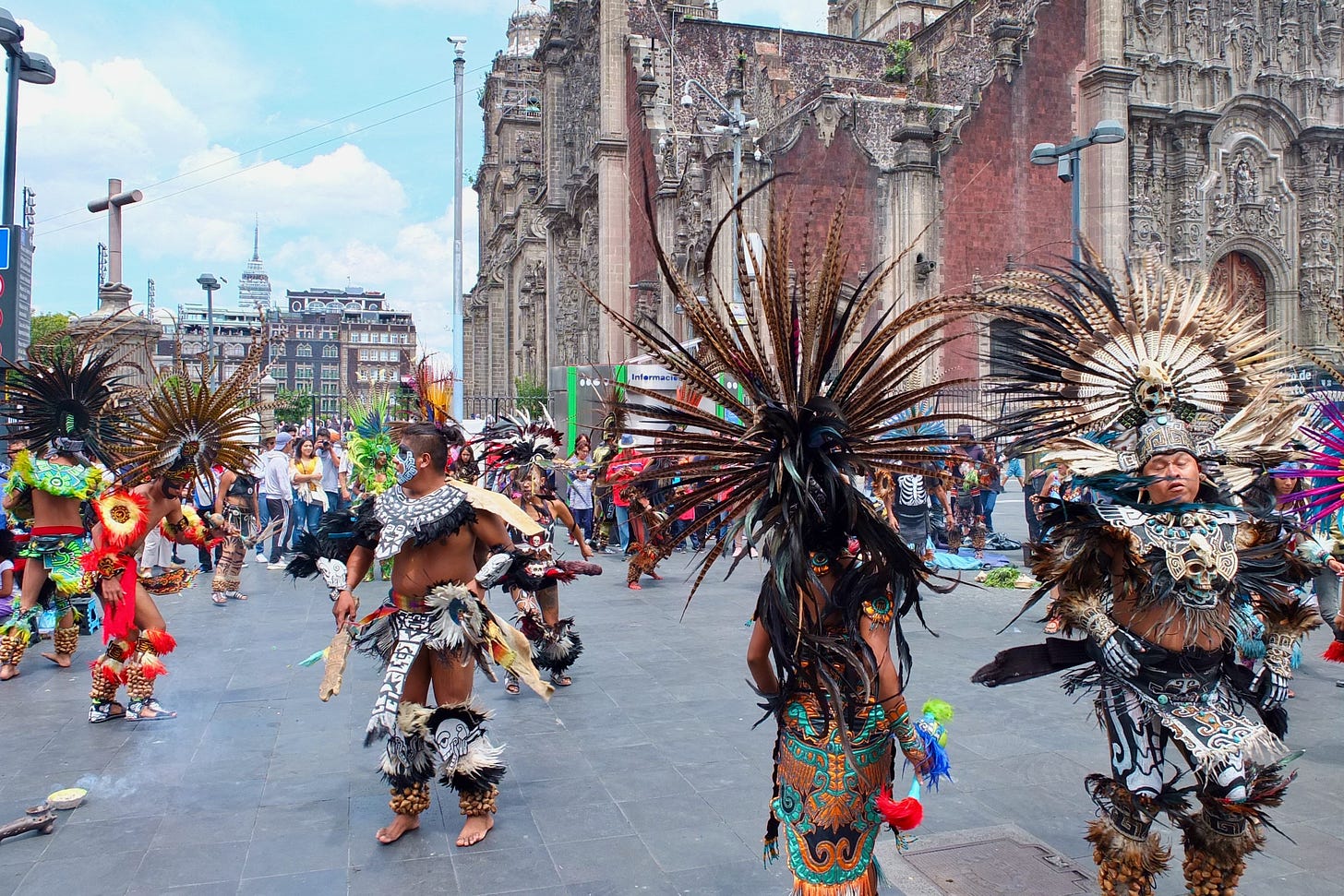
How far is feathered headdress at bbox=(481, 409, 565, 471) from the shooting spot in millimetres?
9172

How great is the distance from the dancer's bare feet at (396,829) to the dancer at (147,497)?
2942 mm

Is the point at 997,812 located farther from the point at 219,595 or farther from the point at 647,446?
the point at 219,595

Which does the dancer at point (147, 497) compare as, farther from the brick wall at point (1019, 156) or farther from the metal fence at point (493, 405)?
the brick wall at point (1019, 156)

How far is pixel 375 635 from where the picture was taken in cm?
501

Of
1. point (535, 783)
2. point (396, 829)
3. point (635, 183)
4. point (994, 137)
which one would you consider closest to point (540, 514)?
point (535, 783)

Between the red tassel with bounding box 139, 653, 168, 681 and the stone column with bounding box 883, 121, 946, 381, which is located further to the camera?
the stone column with bounding box 883, 121, 946, 381

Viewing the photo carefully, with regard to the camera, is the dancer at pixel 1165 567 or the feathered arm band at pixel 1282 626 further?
the feathered arm band at pixel 1282 626

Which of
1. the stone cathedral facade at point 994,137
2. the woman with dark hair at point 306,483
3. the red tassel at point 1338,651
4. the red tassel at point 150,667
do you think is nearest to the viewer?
the red tassel at point 1338,651

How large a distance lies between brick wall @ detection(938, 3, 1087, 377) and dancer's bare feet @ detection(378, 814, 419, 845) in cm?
2227

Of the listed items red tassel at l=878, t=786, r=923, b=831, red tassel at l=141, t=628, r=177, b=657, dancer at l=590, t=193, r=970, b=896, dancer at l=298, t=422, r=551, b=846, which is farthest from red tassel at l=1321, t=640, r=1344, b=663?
red tassel at l=141, t=628, r=177, b=657

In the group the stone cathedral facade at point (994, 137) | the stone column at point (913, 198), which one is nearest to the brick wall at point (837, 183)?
the stone cathedral facade at point (994, 137)

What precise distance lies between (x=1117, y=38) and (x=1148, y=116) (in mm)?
2525

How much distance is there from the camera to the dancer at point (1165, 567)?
3775 mm

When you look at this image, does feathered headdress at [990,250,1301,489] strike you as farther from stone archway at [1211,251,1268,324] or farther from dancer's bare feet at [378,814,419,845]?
stone archway at [1211,251,1268,324]
